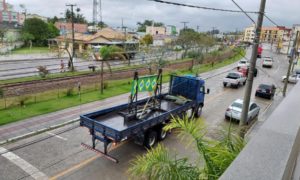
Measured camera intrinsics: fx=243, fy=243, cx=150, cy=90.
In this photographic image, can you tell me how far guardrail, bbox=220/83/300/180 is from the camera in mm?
1882

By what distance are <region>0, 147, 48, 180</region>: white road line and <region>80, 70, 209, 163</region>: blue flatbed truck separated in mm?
1951

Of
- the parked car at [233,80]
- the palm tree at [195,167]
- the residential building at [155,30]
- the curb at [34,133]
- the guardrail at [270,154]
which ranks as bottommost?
the curb at [34,133]

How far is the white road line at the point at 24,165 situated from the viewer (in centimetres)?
870

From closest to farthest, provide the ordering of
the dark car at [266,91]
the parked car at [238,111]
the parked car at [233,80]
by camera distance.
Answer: the parked car at [238,111], the dark car at [266,91], the parked car at [233,80]

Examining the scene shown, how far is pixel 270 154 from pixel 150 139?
30.3ft

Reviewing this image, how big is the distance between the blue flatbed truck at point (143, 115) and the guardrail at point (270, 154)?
18.7 ft

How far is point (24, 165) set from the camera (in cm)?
936

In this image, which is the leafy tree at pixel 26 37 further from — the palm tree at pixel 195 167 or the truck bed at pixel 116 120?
the palm tree at pixel 195 167

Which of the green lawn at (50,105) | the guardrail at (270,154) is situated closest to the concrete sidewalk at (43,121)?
the green lawn at (50,105)

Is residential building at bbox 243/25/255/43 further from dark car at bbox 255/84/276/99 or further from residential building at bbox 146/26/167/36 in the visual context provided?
residential building at bbox 146/26/167/36

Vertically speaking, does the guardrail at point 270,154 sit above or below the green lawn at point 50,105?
above

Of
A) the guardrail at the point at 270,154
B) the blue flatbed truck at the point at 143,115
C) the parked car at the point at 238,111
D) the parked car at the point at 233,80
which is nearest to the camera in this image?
the guardrail at the point at 270,154

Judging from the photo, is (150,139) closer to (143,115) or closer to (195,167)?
(143,115)

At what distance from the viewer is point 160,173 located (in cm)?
351
